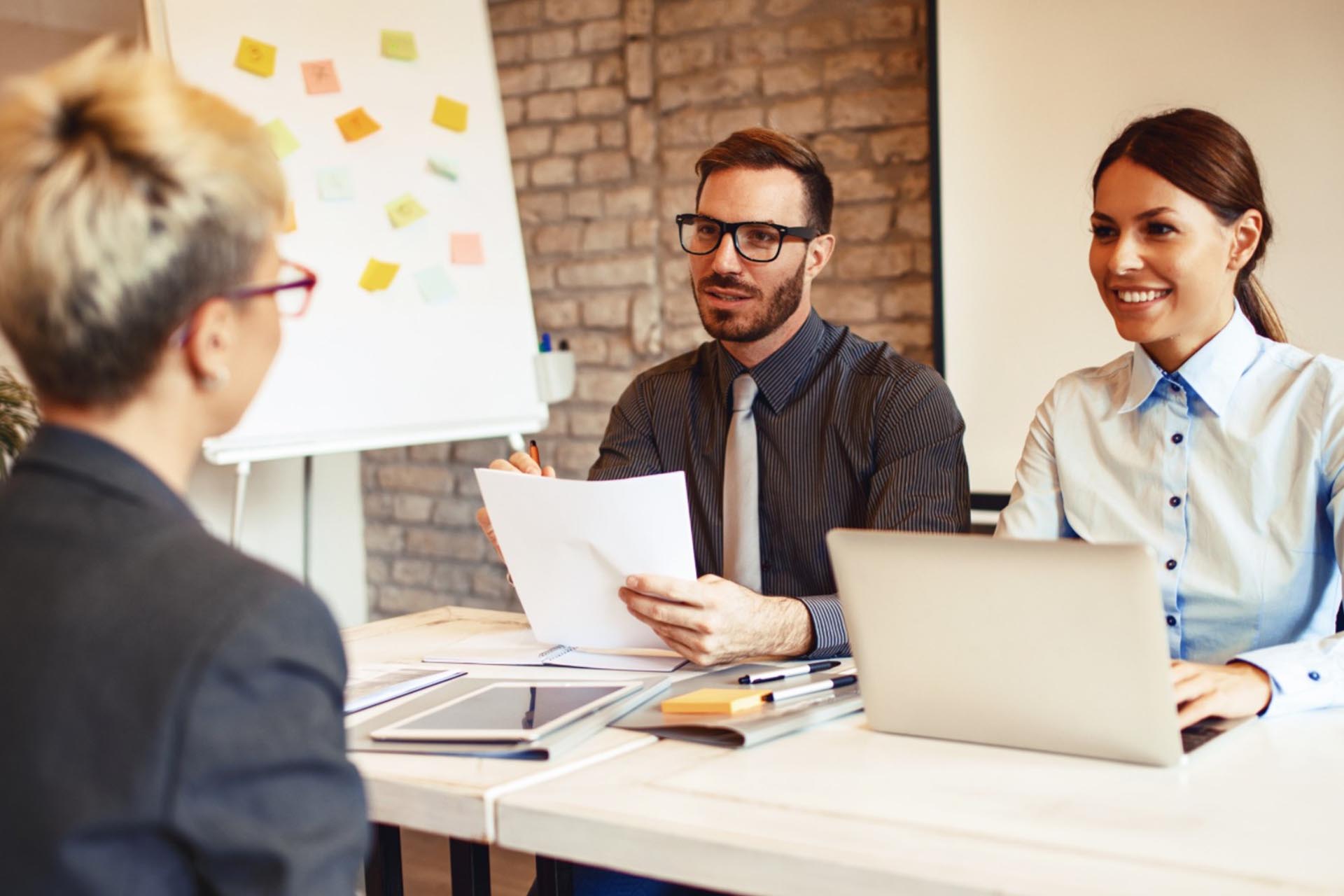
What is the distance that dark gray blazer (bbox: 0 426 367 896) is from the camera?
67 centimetres

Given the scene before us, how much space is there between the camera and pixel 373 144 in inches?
115

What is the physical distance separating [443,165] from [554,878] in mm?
2052

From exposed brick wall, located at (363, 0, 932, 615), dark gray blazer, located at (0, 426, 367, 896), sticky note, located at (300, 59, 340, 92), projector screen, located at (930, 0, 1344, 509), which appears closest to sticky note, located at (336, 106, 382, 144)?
sticky note, located at (300, 59, 340, 92)

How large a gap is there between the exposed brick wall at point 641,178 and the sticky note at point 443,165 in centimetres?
57

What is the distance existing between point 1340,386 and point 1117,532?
31cm

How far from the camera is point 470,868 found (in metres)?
1.47

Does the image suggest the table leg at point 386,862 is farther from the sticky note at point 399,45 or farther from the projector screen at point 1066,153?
the sticky note at point 399,45

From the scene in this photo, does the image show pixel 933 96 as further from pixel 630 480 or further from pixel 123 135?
pixel 123 135

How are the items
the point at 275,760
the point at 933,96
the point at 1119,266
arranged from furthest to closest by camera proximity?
the point at 933,96 → the point at 1119,266 → the point at 275,760

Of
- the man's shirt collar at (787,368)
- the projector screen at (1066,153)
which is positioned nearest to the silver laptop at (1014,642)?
the man's shirt collar at (787,368)

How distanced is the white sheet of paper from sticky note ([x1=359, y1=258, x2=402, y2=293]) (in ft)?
4.85

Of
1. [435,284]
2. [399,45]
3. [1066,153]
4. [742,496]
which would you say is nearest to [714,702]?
[742,496]

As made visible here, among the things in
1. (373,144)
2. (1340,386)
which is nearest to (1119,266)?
(1340,386)

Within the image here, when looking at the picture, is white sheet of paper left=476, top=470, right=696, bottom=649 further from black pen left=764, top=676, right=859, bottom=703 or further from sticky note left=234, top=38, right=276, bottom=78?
sticky note left=234, top=38, right=276, bottom=78
